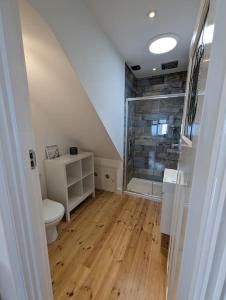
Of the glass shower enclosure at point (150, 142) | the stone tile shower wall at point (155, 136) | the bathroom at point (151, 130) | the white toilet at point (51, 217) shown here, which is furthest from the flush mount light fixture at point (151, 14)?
the white toilet at point (51, 217)

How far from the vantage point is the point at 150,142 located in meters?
2.92

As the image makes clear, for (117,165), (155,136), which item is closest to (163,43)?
(155,136)

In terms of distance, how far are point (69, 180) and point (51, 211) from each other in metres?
0.60

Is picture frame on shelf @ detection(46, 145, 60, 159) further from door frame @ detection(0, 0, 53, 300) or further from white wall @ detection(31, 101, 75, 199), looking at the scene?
door frame @ detection(0, 0, 53, 300)

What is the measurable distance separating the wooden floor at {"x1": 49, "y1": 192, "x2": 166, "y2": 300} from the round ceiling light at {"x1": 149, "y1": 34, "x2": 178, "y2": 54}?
7.14 feet

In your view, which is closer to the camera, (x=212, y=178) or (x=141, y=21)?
(x=212, y=178)

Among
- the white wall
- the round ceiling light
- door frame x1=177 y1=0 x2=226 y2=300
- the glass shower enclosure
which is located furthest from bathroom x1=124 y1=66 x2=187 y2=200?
door frame x1=177 y1=0 x2=226 y2=300

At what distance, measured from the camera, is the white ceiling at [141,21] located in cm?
117

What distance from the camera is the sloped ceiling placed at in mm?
956

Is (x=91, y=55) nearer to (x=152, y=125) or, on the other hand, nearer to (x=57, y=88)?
(x=57, y=88)

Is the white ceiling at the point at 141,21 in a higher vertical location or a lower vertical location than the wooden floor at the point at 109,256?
higher

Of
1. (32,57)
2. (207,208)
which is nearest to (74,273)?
(207,208)

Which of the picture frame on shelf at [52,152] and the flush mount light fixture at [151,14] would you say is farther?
the picture frame on shelf at [52,152]

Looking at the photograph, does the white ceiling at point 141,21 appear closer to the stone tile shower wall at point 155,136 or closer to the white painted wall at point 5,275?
the stone tile shower wall at point 155,136
